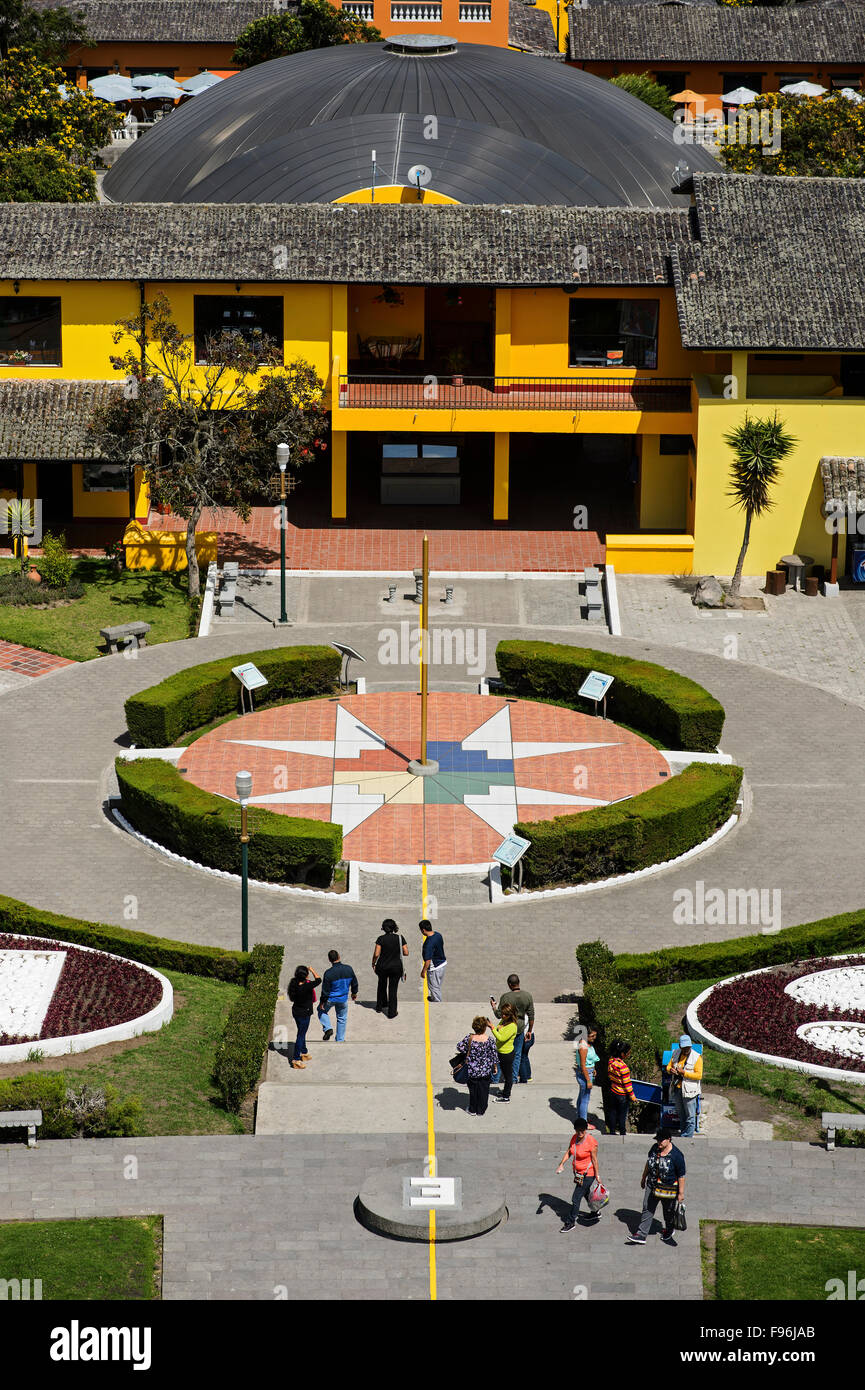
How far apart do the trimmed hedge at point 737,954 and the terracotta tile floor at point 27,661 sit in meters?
20.5

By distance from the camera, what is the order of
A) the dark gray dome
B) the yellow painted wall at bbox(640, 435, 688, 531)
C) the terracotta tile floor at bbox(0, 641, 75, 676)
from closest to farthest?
the terracotta tile floor at bbox(0, 641, 75, 676) → the yellow painted wall at bbox(640, 435, 688, 531) → the dark gray dome

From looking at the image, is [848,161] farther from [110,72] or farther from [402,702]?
[110,72]

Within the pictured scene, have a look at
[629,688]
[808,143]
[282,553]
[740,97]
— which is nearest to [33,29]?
[740,97]

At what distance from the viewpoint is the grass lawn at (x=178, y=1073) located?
Result: 87.7 feet

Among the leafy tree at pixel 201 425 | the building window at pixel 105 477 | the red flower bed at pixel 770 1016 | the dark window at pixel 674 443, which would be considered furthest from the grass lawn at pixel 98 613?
the red flower bed at pixel 770 1016

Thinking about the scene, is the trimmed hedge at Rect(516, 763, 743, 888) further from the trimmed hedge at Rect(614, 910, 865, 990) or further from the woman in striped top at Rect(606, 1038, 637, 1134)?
the woman in striped top at Rect(606, 1038, 637, 1134)

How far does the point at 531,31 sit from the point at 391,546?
58371 millimetres

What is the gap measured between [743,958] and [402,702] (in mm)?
14805

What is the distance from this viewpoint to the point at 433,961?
31953 mm

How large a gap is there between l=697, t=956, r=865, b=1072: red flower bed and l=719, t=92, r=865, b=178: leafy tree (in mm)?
49698

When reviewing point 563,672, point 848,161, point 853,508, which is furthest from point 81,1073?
point 848,161

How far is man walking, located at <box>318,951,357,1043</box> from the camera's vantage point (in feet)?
98.5

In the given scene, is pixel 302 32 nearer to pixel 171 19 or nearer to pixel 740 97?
pixel 171 19

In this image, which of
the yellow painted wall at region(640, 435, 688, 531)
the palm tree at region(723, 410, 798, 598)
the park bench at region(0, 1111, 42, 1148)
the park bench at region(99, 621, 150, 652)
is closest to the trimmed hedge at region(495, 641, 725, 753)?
the palm tree at region(723, 410, 798, 598)
